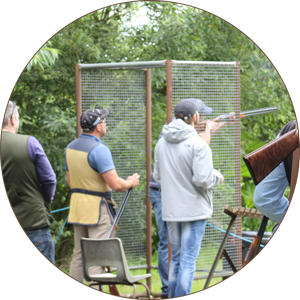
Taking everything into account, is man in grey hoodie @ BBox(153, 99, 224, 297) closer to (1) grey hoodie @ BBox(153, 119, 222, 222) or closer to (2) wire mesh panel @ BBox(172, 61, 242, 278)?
(1) grey hoodie @ BBox(153, 119, 222, 222)

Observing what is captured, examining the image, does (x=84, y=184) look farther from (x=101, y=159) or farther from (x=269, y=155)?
(x=269, y=155)

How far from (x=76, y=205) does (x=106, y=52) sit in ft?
7.09

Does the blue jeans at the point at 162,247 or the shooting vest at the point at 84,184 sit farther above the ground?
the shooting vest at the point at 84,184

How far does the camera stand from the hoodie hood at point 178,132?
8.79ft

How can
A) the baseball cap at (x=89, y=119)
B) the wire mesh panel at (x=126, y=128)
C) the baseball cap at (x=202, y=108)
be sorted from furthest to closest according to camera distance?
the wire mesh panel at (x=126, y=128) → the baseball cap at (x=202, y=108) → the baseball cap at (x=89, y=119)

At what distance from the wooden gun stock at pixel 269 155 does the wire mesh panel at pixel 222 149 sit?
4.53 feet

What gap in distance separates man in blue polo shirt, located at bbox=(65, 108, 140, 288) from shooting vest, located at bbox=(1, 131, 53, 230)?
0.40 m

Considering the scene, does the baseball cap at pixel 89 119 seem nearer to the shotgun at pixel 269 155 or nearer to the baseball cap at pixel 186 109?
the baseball cap at pixel 186 109

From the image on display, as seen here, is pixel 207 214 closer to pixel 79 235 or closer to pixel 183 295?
pixel 183 295

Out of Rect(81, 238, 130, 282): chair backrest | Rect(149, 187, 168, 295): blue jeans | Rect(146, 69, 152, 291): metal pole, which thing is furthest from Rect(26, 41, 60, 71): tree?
Rect(81, 238, 130, 282): chair backrest

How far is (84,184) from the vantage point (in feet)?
9.32

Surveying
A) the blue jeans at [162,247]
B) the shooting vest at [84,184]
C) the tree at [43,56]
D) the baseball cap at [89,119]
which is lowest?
the blue jeans at [162,247]

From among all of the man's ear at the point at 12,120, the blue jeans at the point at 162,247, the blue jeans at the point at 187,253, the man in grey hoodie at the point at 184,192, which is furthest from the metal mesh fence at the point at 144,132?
the man's ear at the point at 12,120

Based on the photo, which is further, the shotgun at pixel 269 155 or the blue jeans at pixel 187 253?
the blue jeans at pixel 187 253
